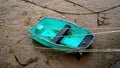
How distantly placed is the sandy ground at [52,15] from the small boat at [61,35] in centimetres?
30

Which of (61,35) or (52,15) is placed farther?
(52,15)

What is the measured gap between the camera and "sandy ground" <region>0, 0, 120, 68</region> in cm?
435

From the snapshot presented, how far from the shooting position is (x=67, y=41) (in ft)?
A: 15.1

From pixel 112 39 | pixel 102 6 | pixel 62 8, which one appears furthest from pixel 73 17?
pixel 112 39

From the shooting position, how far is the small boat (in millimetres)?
4344

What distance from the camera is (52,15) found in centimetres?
575

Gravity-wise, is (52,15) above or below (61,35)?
below

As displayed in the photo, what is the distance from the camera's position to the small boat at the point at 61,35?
434 cm

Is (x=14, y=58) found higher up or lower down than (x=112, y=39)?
lower down

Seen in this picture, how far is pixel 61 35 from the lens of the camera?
4.55 meters

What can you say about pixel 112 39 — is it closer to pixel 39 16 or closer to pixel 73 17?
pixel 73 17

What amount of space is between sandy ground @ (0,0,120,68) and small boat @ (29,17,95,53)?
0.30 m

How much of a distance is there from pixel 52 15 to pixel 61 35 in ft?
4.51

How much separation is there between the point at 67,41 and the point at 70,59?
46 cm
